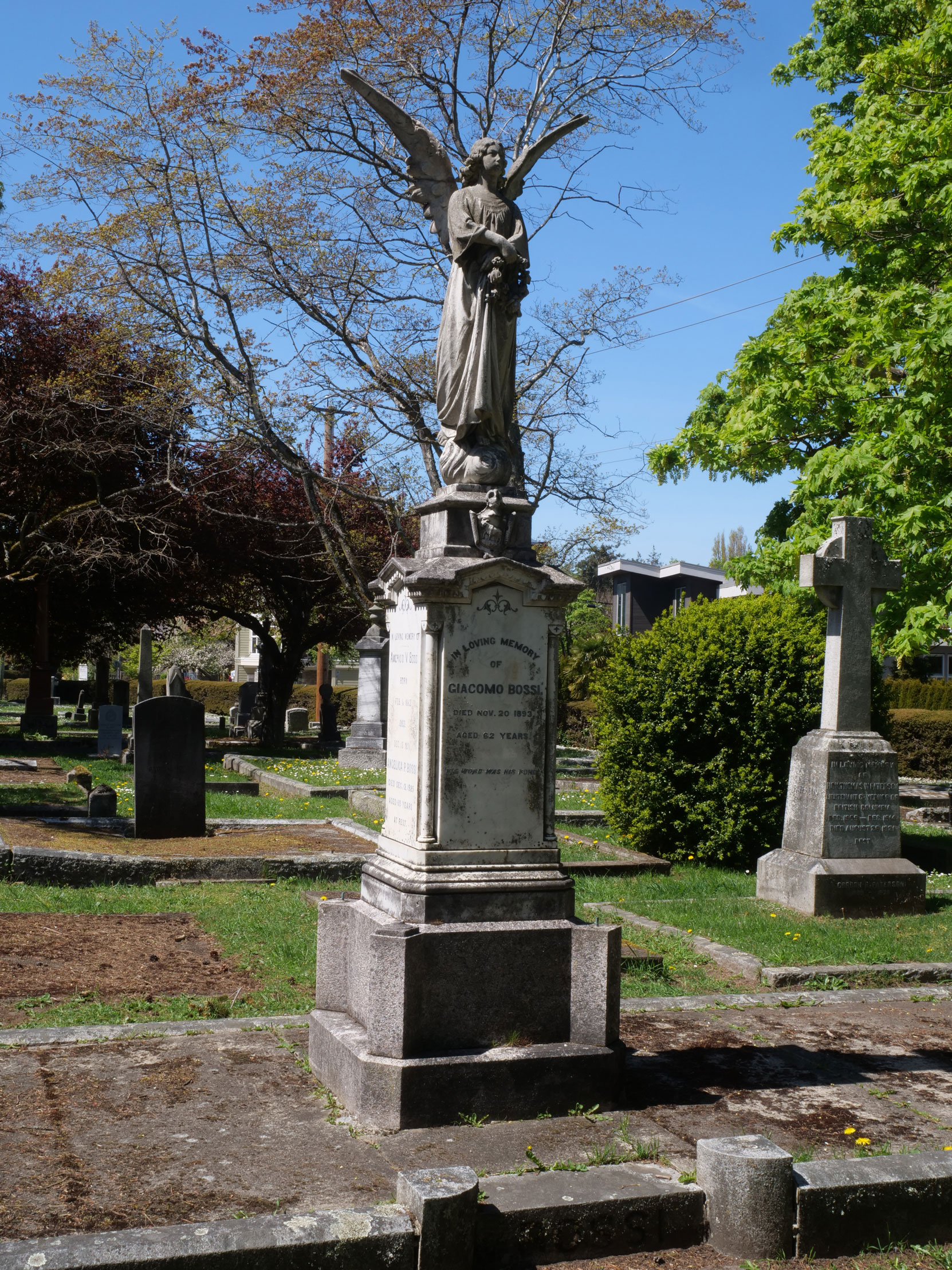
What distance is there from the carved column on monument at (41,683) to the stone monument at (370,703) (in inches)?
349

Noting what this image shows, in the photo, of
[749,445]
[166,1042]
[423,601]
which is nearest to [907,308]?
[749,445]

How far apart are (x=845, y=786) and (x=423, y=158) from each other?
256 inches

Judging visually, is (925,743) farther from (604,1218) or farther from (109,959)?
(604,1218)

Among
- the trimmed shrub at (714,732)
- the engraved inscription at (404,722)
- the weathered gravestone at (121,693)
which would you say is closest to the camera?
the engraved inscription at (404,722)

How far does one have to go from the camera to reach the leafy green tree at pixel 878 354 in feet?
46.5

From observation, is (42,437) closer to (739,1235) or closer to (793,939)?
(793,939)

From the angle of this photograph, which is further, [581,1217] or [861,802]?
[861,802]

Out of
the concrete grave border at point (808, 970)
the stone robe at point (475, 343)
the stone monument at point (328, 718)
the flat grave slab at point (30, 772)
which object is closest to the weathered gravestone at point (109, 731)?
the flat grave slab at point (30, 772)

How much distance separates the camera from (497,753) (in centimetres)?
523

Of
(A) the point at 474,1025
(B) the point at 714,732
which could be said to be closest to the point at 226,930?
(A) the point at 474,1025

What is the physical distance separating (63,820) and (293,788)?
4.62 metres

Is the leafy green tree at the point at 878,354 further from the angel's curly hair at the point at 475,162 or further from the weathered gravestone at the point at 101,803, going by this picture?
the weathered gravestone at the point at 101,803

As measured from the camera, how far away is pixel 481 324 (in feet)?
18.5

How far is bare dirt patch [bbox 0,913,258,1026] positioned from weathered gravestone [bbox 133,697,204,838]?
133 inches
